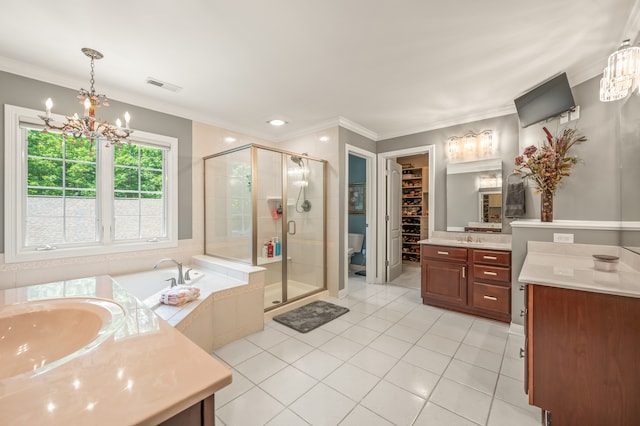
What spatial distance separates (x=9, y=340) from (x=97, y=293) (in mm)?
361

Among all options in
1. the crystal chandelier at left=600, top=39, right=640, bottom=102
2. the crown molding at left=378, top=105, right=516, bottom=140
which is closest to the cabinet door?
the crown molding at left=378, top=105, right=516, bottom=140

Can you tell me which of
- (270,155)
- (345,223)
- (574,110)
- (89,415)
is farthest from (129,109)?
(574,110)

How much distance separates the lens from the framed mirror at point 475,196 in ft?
11.0

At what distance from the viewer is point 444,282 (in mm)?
3346

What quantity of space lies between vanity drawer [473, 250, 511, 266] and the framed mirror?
510 millimetres

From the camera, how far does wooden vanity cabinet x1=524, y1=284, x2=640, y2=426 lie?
51.7 inches

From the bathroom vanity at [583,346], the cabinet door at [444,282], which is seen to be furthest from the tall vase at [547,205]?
the bathroom vanity at [583,346]

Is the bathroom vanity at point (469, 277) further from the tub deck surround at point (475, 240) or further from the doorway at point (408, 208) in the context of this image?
the doorway at point (408, 208)

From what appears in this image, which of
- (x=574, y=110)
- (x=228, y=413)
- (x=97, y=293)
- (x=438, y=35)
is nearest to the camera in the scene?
(x=97, y=293)

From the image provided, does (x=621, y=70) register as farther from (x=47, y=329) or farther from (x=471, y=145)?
(x=47, y=329)

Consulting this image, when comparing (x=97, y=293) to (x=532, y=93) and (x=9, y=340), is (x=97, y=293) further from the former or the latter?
(x=532, y=93)

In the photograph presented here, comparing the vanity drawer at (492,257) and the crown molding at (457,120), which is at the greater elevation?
the crown molding at (457,120)

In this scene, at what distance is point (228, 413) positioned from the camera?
1648 millimetres

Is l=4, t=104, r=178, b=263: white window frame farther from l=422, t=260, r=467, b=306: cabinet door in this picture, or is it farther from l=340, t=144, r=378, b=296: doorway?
l=422, t=260, r=467, b=306: cabinet door
